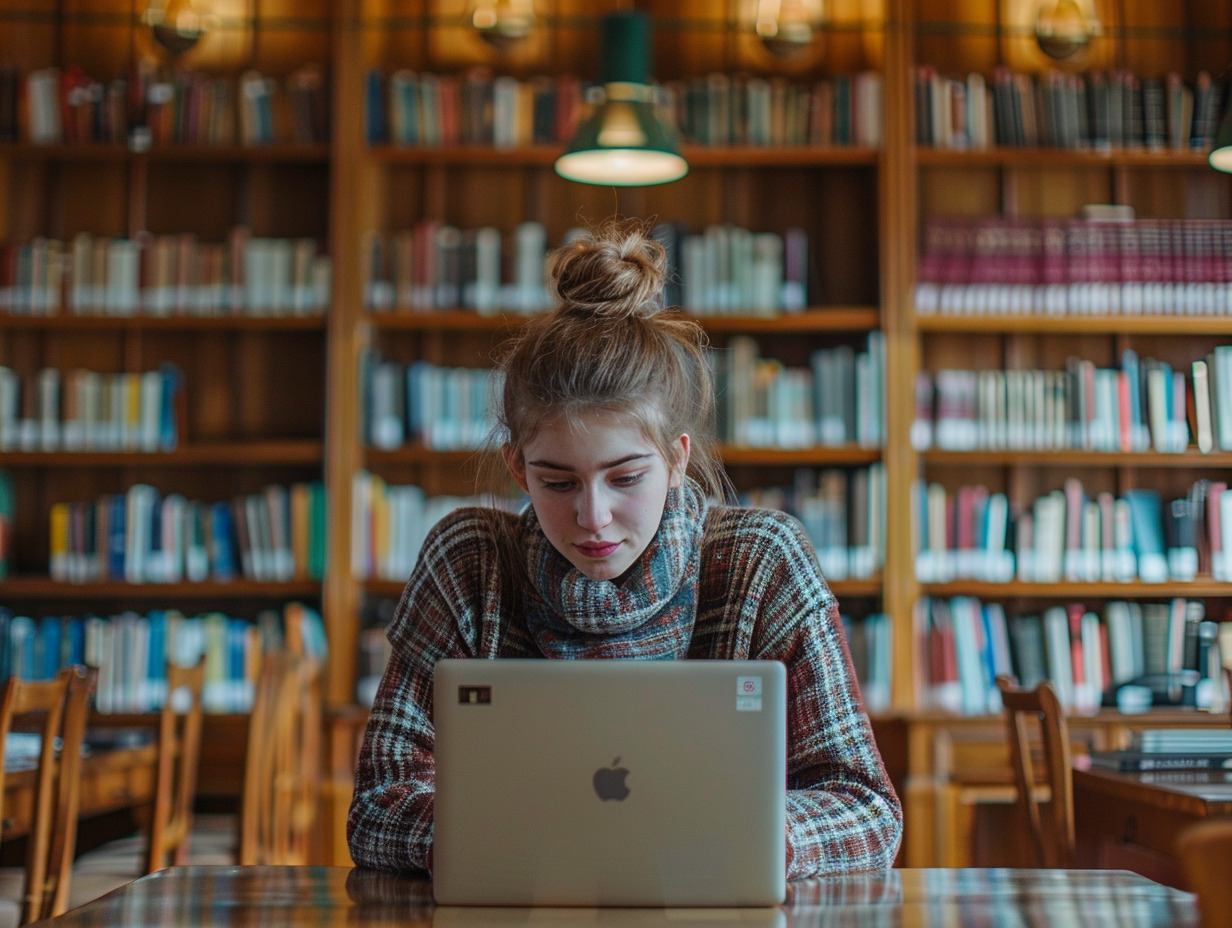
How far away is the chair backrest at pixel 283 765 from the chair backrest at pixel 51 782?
0.47m

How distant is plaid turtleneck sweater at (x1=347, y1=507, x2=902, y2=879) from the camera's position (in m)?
1.36

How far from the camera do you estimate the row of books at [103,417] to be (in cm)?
400

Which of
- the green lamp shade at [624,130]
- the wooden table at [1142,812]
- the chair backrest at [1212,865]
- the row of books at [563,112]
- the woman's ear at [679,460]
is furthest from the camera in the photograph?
the row of books at [563,112]

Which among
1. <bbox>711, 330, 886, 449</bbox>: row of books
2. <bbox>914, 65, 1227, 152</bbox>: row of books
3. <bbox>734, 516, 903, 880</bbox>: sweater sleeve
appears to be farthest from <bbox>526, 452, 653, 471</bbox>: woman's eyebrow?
<bbox>914, 65, 1227, 152</bbox>: row of books

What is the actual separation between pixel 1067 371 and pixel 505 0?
203cm

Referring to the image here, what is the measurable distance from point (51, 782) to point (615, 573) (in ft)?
4.76

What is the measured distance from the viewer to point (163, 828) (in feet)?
9.33

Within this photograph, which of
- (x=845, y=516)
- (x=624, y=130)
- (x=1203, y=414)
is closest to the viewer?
(x=624, y=130)

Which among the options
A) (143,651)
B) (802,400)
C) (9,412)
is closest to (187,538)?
(143,651)

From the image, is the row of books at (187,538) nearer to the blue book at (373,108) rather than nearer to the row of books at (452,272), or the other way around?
the row of books at (452,272)

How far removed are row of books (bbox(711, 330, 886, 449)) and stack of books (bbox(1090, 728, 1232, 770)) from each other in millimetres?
1530

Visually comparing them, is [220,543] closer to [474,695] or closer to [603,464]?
[603,464]

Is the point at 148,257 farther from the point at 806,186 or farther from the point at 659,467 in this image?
the point at 659,467

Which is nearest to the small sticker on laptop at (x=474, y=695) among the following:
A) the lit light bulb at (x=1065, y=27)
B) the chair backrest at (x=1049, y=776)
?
the chair backrest at (x=1049, y=776)
